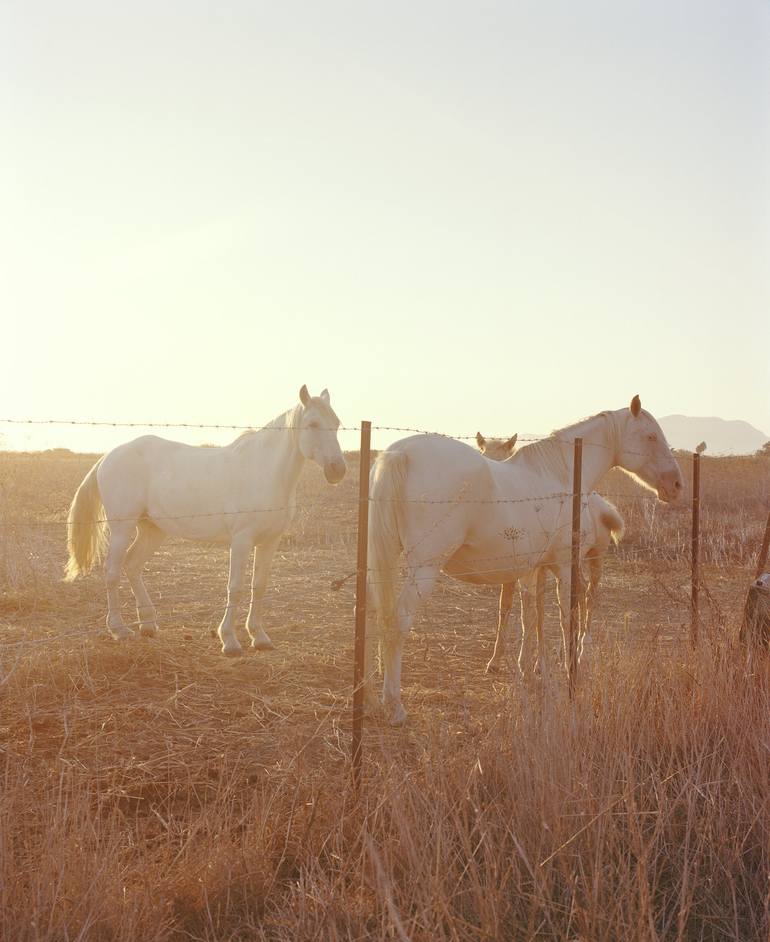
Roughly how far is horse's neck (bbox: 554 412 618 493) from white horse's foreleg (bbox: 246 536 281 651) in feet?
8.75

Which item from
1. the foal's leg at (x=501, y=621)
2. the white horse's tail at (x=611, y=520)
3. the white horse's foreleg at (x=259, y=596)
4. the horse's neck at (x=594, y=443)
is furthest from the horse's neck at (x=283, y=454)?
the white horse's tail at (x=611, y=520)

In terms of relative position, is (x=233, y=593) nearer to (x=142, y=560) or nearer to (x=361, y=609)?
(x=142, y=560)

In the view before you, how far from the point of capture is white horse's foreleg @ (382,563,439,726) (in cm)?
505

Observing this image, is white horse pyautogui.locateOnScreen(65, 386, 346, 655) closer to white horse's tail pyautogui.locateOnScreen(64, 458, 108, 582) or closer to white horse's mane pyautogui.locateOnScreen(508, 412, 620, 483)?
white horse's tail pyautogui.locateOnScreen(64, 458, 108, 582)

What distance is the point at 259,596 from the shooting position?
7.42m

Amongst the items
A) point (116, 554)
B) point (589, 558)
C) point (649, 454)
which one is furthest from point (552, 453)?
point (116, 554)

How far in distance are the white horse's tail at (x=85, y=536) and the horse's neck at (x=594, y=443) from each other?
4.25m

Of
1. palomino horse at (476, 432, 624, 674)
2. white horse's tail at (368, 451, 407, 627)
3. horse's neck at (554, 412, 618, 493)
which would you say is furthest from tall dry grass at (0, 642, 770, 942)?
horse's neck at (554, 412, 618, 493)

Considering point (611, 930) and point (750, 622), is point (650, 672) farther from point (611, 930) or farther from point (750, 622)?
point (611, 930)

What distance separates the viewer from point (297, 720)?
522cm

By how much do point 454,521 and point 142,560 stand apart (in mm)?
3755

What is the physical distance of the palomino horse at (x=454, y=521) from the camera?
5301 millimetres

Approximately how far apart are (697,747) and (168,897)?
2.36 metres

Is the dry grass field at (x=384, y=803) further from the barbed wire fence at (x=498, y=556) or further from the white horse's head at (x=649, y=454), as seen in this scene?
the white horse's head at (x=649, y=454)
